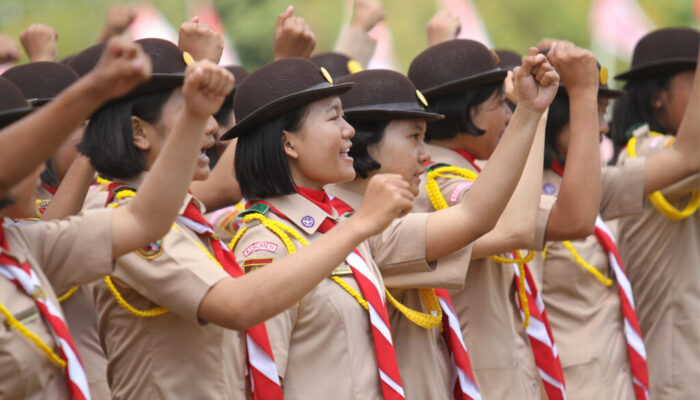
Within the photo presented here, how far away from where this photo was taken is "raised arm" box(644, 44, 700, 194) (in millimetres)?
4395

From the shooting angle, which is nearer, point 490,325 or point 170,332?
point 170,332

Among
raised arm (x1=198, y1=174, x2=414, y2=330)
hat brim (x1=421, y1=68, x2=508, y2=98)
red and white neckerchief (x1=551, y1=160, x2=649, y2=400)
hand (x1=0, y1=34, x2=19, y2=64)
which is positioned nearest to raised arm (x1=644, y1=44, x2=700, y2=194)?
red and white neckerchief (x1=551, y1=160, x2=649, y2=400)

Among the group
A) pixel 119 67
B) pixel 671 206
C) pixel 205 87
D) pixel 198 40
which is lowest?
pixel 671 206

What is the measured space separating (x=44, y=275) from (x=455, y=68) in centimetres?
228

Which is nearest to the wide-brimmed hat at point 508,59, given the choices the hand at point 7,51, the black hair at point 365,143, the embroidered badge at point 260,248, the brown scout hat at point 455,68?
the brown scout hat at point 455,68

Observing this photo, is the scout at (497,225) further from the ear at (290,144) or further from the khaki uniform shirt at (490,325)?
the ear at (290,144)

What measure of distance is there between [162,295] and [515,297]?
6.14 ft

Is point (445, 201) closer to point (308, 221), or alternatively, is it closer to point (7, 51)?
point (308, 221)

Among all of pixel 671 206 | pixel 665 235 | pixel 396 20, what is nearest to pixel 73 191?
pixel 671 206

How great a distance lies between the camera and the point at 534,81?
A: 11.0 feet

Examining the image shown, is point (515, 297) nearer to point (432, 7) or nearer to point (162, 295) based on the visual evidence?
point (162, 295)

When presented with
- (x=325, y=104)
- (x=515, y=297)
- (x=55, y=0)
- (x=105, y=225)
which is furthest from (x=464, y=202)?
(x=55, y=0)

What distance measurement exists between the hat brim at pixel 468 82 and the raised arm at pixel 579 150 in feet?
1.21

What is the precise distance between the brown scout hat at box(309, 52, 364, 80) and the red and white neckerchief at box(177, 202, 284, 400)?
2.61 metres
